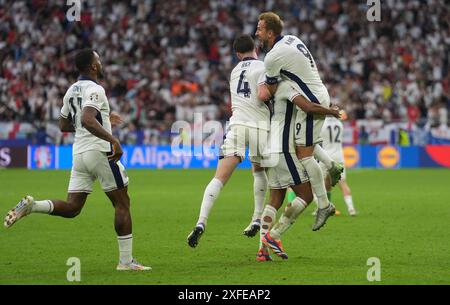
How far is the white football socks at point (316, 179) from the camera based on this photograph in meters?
10.4

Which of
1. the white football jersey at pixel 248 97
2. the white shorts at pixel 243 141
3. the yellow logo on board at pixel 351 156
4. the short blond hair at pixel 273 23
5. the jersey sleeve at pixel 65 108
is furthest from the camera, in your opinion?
the yellow logo on board at pixel 351 156

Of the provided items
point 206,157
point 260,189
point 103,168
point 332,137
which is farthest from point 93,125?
point 206,157

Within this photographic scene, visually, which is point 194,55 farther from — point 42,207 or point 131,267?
point 131,267

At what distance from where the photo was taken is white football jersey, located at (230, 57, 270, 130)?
10773mm

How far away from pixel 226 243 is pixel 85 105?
3745 mm

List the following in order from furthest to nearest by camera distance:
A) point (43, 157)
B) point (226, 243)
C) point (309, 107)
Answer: point (43, 157), point (226, 243), point (309, 107)

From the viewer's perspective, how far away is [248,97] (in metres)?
10.9

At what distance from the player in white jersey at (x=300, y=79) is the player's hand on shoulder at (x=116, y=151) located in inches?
74.3

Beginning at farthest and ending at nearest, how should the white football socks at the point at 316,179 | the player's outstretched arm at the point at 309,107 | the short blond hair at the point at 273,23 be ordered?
1. the white football socks at the point at 316,179
2. the short blond hair at the point at 273,23
3. the player's outstretched arm at the point at 309,107

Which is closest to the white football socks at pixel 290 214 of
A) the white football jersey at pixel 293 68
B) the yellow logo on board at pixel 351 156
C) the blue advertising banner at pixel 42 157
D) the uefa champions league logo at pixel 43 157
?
the white football jersey at pixel 293 68

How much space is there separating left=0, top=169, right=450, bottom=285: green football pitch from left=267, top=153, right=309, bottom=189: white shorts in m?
0.90

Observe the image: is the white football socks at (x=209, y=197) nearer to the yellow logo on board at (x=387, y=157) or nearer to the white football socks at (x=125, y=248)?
the white football socks at (x=125, y=248)

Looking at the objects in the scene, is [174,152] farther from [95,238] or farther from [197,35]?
[95,238]

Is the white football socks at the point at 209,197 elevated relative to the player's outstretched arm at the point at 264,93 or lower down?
lower down
